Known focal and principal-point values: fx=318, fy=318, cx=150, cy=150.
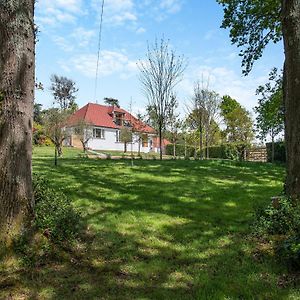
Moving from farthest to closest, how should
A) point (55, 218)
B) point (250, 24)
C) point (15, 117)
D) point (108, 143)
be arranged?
point (108, 143)
point (250, 24)
point (55, 218)
point (15, 117)

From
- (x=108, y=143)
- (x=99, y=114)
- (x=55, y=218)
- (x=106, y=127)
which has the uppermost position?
(x=99, y=114)

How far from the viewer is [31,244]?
4.12 meters

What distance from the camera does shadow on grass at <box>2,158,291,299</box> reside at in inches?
140

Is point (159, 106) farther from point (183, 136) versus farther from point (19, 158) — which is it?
point (19, 158)

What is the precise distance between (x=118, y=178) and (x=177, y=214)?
3.51 m

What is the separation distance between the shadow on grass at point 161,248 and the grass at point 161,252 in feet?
0.04

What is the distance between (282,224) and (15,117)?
4242 millimetres

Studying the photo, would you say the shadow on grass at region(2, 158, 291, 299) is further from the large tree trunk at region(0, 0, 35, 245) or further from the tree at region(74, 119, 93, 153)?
the tree at region(74, 119, 93, 153)

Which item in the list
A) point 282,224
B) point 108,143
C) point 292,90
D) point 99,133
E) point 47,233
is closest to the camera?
point 47,233

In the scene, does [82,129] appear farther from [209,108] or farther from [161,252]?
[161,252]

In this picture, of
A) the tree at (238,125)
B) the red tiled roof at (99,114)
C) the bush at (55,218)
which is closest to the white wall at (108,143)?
the red tiled roof at (99,114)

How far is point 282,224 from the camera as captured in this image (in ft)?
16.3

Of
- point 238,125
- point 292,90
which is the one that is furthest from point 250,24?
point 238,125

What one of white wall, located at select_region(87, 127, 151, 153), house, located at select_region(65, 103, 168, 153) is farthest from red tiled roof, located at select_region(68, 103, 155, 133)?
white wall, located at select_region(87, 127, 151, 153)
